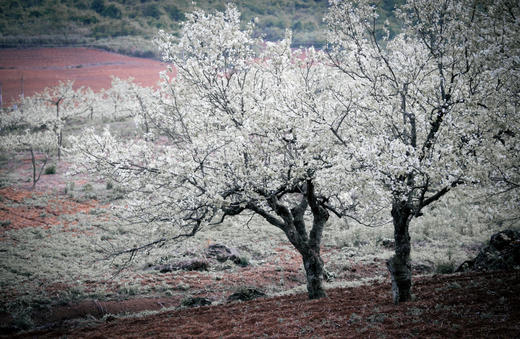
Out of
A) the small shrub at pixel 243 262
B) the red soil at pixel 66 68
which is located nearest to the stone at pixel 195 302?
the small shrub at pixel 243 262

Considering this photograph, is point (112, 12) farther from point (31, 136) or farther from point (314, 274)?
point (314, 274)

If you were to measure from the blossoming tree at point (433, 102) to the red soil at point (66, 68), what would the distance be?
76.1 metres

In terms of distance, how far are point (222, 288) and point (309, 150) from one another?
30.5ft

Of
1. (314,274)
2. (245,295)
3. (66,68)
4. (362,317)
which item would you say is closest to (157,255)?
(245,295)

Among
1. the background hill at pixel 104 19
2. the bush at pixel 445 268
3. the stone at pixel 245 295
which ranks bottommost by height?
the stone at pixel 245 295

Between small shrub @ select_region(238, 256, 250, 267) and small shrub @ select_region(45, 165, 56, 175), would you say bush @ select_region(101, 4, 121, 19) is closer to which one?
small shrub @ select_region(45, 165, 56, 175)

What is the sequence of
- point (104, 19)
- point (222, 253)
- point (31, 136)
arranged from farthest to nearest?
point (104, 19) < point (31, 136) < point (222, 253)

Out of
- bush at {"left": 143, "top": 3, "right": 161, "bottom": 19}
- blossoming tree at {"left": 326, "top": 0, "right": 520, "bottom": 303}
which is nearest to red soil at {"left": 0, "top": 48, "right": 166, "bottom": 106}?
bush at {"left": 143, "top": 3, "right": 161, "bottom": 19}

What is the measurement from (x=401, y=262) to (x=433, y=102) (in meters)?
3.99

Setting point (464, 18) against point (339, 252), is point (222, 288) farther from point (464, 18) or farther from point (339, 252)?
point (464, 18)

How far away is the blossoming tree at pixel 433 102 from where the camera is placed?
20.3 feet

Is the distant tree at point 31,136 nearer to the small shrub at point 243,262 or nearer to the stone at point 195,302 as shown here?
the small shrub at point 243,262

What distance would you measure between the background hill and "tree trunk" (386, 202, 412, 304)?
88.0m

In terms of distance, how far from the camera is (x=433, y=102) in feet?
26.4
